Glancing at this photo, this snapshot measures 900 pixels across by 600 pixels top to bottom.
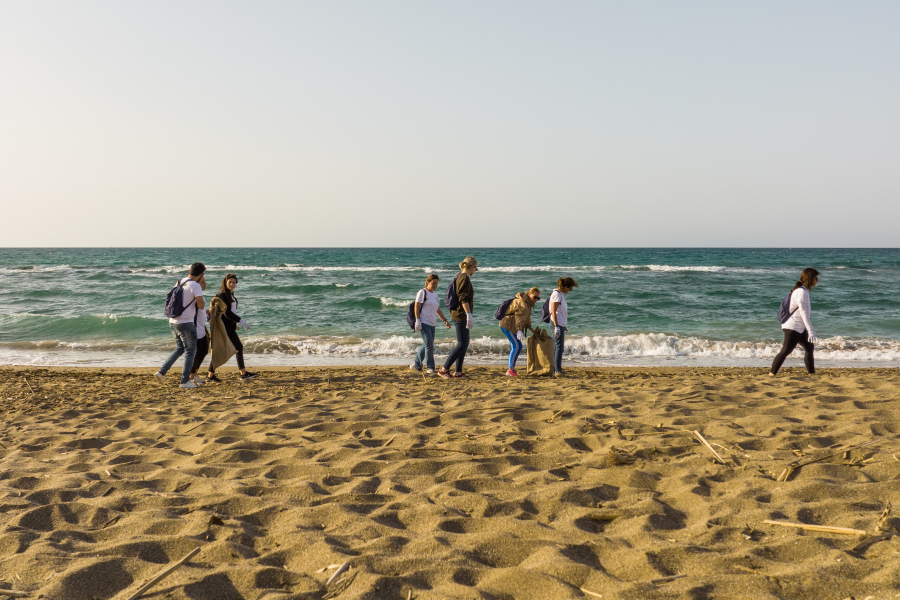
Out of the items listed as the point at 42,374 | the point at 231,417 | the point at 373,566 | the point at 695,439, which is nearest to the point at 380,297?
the point at 42,374

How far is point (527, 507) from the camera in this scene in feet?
10.4

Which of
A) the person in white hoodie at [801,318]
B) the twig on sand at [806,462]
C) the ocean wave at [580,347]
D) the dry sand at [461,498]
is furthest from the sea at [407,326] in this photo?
the twig on sand at [806,462]

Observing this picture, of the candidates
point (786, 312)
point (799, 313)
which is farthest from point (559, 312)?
point (799, 313)

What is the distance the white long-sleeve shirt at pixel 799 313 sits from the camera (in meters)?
7.33

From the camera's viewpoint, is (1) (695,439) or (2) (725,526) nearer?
(2) (725,526)

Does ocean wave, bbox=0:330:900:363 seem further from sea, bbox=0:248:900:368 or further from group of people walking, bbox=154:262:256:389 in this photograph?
group of people walking, bbox=154:262:256:389

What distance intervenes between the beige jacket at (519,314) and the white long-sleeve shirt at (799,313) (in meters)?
3.47

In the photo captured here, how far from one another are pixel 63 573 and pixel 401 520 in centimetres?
159

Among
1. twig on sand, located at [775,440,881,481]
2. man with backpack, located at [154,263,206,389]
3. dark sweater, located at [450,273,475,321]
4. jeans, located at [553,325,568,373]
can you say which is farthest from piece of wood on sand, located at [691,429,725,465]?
man with backpack, located at [154,263,206,389]

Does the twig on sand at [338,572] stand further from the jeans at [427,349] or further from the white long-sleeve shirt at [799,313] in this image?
the white long-sleeve shirt at [799,313]

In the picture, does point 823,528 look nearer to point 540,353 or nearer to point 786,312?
point 786,312

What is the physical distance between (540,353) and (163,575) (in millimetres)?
6773

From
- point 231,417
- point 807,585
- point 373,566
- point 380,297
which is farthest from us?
point 380,297

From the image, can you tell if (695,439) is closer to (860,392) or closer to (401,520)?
(401,520)
